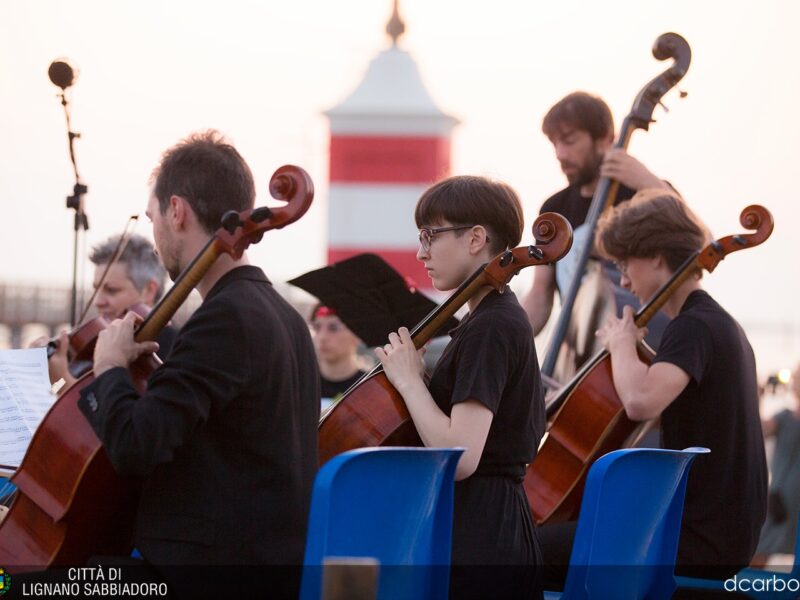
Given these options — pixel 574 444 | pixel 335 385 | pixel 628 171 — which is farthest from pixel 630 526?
pixel 335 385

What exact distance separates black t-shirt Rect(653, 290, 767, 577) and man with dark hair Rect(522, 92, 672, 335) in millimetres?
931

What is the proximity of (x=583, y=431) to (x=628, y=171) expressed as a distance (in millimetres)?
981

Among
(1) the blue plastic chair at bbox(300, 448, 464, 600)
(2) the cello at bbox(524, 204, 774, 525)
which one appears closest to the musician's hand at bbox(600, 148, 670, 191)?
(2) the cello at bbox(524, 204, 774, 525)

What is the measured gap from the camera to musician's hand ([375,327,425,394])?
281 centimetres

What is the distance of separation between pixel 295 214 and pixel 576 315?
78.9 inches

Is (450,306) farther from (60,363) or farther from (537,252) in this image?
(60,363)

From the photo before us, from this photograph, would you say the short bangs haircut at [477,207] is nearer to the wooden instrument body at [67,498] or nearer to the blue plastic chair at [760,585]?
the wooden instrument body at [67,498]

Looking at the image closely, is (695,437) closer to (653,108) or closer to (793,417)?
(653,108)

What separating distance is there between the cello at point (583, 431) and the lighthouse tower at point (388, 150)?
301 cm

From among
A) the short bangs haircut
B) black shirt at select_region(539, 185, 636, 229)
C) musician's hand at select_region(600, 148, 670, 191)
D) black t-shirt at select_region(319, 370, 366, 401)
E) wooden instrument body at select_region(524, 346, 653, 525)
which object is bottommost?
black t-shirt at select_region(319, 370, 366, 401)

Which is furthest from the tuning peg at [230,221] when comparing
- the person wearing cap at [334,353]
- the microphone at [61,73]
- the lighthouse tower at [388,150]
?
the lighthouse tower at [388,150]

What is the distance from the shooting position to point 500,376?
2672mm

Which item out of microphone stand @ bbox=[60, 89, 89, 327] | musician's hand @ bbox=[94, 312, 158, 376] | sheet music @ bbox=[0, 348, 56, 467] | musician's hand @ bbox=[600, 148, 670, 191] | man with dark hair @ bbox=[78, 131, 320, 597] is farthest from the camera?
musician's hand @ bbox=[600, 148, 670, 191]

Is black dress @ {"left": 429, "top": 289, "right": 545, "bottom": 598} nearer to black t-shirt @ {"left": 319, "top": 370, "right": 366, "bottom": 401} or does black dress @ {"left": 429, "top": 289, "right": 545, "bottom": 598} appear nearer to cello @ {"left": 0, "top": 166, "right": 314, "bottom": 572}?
cello @ {"left": 0, "top": 166, "right": 314, "bottom": 572}
